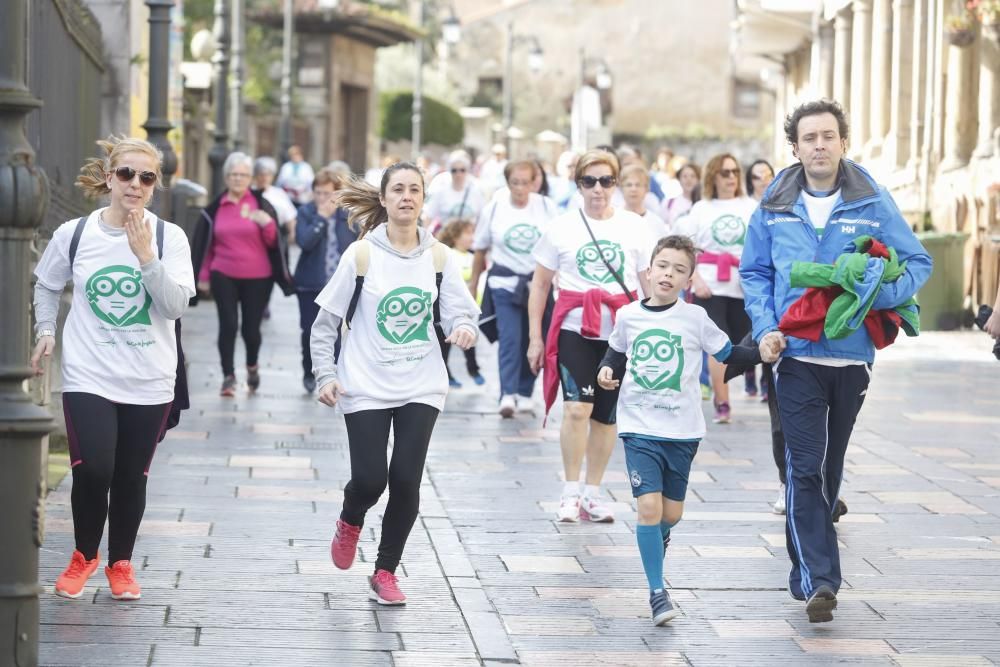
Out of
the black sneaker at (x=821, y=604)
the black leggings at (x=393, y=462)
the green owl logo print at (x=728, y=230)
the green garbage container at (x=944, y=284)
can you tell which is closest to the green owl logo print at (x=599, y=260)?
the black leggings at (x=393, y=462)

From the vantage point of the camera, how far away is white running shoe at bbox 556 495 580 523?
858 centimetres

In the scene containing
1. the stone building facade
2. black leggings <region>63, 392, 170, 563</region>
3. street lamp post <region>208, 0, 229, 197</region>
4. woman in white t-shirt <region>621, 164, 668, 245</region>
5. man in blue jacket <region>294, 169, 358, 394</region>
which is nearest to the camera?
black leggings <region>63, 392, 170, 563</region>

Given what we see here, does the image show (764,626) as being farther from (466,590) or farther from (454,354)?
(454,354)

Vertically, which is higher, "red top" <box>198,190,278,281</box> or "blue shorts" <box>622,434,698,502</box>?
"red top" <box>198,190,278,281</box>

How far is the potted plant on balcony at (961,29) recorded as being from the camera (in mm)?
20141

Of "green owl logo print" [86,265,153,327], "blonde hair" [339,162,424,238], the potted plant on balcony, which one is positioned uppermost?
the potted plant on balcony

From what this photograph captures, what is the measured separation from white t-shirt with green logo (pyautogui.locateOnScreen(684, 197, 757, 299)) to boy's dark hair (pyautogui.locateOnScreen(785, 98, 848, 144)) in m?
5.44

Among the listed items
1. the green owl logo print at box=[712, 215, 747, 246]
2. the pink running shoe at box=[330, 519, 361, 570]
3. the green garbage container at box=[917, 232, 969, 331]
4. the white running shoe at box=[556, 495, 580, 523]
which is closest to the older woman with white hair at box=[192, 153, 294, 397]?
the green owl logo print at box=[712, 215, 747, 246]

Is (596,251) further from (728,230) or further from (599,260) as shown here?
(728,230)

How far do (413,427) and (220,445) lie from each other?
168 inches

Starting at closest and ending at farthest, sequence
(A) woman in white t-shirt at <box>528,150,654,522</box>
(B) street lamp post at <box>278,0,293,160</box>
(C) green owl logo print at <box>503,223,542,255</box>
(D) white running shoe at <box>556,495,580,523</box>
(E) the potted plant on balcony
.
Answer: (D) white running shoe at <box>556,495,580,523</box> < (A) woman in white t-shirt at <box>528,150,654,522</box> < (C) green owl logo print at <box>503,223,542,255</box> < (E) the potted plant on balcony < (B) street lamp post at <box>278,0,293,160</box>

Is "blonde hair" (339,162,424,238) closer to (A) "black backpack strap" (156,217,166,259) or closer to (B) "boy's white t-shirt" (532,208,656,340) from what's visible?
(A) "black backpack strap" (156,217,166,259)

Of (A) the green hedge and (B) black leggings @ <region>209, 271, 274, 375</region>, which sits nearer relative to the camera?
(B) black leggings @ <region>209, 271, 274, 375</region>

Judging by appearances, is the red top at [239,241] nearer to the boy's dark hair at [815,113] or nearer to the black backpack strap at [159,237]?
the black backpack strap at [159,237]
